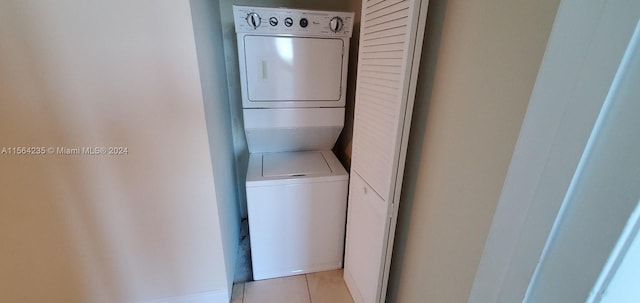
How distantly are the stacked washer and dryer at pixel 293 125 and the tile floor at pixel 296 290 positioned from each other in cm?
5

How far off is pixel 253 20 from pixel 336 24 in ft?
1.63

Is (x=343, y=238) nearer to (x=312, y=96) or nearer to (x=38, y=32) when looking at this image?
(x=312, y=96)

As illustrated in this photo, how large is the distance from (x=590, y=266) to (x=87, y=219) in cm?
178

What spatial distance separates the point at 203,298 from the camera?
4.90 feet

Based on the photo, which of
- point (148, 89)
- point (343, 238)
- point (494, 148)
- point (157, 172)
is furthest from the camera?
point (343, 238)

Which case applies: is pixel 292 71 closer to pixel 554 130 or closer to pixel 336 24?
pixel 336 24

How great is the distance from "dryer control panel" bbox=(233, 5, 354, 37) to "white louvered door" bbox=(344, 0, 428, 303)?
1.09 ft

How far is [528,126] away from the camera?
0.46 metres

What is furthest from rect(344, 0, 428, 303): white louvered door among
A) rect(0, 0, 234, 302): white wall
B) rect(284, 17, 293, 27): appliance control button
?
rect(0, 0, 234, 302): white wall

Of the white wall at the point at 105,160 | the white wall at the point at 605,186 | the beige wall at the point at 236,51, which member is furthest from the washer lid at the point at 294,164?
the white wall at the point at 605,186

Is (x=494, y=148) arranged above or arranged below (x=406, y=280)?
above

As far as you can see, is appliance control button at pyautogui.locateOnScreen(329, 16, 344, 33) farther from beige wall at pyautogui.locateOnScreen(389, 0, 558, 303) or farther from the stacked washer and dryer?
beige wall at pyautogui.locateOnScreen(389, 0, 558, 303)

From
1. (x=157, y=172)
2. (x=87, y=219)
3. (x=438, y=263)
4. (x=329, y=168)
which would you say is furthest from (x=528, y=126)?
(x=87, y=219)

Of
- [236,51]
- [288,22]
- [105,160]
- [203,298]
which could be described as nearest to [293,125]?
[288,22]
